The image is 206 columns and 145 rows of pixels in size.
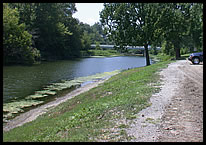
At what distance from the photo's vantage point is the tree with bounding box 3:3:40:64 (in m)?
46.5

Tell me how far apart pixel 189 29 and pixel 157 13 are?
30.3ft

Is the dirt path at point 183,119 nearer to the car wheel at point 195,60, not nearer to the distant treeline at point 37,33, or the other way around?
the car wheel at point 195,60

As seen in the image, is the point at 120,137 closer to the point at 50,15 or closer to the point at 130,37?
the point at 130,37

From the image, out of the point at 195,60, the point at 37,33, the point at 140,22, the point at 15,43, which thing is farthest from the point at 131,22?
the point at 37,33

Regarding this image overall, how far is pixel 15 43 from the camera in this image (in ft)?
157

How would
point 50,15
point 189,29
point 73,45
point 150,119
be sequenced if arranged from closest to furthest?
point 150,119
point 189,29
point 50,15
point 73,45

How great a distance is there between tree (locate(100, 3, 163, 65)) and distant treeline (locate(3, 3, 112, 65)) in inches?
466

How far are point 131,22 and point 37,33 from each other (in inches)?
1255

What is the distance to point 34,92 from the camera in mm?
21406

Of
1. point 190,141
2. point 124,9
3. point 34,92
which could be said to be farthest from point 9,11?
point 190,141

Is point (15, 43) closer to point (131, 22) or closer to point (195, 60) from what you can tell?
point (131, 22)

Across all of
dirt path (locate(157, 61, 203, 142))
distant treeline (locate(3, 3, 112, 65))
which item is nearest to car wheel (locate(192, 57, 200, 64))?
dirt path (locate(157, 61, 203, 142))

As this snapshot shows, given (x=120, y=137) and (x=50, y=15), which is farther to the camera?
(x=50, y=15)

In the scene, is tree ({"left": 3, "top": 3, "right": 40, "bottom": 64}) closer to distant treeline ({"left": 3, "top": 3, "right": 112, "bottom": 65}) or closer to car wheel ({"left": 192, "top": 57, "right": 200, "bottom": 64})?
distant treeline ({"left": 3, "top": 3, "right": 112, "bottom": 65})
